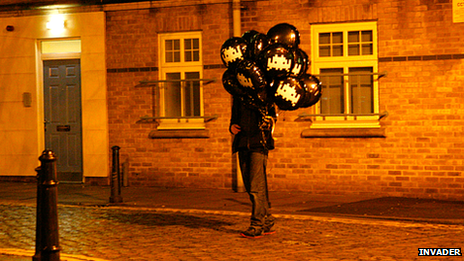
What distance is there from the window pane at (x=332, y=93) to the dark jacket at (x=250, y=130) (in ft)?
16.7

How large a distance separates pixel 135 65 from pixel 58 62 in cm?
196

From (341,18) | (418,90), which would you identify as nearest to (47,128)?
(341,18)

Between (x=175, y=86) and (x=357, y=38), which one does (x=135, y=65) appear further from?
(x=357, y=38)

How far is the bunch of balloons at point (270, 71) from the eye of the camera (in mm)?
7395

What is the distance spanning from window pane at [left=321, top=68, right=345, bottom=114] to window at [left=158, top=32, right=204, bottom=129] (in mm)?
2519

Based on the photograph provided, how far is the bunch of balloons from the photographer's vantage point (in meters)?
7.39

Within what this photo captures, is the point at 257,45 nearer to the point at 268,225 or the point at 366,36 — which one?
the point at 268,225

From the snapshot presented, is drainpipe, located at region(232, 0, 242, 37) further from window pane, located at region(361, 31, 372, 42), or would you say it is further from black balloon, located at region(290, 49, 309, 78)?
black balloon, located at region(290, 49, 309, 78)

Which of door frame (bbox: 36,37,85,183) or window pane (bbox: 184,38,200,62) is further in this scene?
door frame (bbox: 36,37,85,183)

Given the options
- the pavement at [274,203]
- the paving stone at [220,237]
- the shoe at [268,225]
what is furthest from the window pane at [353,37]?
the shoe at [268,225]

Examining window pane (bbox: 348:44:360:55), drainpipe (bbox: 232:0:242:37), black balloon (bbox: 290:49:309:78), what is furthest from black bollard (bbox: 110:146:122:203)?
window pane (bbox: 348:44:360:55)

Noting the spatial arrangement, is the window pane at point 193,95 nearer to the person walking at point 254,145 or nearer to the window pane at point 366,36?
the window pane at point 366,36

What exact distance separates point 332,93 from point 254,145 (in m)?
5.32

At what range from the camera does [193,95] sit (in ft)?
44.3
